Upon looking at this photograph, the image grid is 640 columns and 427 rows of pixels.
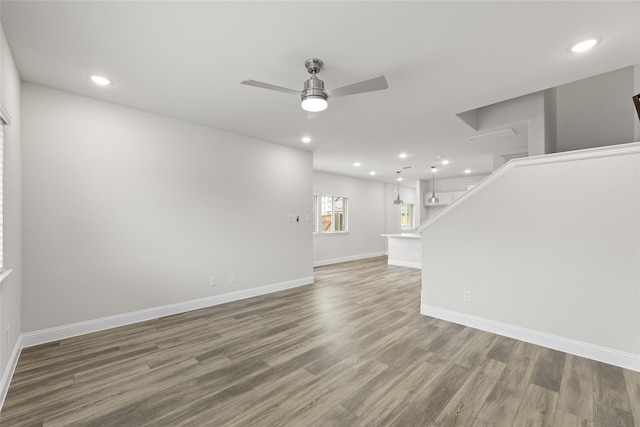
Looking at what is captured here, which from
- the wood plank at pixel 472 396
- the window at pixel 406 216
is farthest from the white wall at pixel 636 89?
the window at pixel 406 216

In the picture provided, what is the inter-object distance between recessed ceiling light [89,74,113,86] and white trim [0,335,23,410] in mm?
2671

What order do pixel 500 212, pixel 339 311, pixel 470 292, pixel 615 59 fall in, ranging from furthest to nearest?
pixel 339 311 < pixel 470 292 < pixel 500 212 < pixel 615 59

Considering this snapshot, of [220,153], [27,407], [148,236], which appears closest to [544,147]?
[220,153]

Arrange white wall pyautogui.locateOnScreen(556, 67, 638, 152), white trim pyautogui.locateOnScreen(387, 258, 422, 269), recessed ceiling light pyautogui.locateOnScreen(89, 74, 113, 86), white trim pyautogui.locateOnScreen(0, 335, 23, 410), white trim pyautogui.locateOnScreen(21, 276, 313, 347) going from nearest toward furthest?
white trim pyautogui.locateOnScreen(0, 335, 23, 410) < recessed ceiling light pyautogui.locateOnScreen(89, 74, 113, 86) < white trim pyautogui.locateOnScreen(21, 276, 313, 347) < white wall pyautogui.locateOnScreen(556, 67, 638, 152) < white trim pyautogui.locateOnScreen(387, 258, 422, 269)

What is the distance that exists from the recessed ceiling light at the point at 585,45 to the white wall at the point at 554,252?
40.9 inches

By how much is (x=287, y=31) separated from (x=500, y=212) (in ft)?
9.72

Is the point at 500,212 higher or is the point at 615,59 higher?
the point at 615,59

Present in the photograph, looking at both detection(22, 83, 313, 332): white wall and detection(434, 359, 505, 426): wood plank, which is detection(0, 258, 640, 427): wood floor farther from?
detection(22, 83, 313, 332): white wall

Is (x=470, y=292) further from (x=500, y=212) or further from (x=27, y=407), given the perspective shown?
(x=27, y=407)

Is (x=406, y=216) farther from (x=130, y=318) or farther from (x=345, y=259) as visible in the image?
(x=130, y=318)

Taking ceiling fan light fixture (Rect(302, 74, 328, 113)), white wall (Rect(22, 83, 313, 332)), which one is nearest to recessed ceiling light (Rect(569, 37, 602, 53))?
ceiling fan light fixture (Rect(302, 74, 328, 113))

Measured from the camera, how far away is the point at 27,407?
6.46ft

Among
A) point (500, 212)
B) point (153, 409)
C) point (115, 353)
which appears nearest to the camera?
point (153, 409)

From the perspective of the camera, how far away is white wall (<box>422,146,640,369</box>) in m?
2.54
